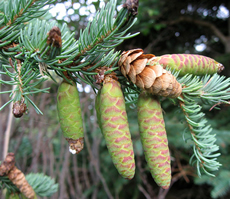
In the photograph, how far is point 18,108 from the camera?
34 cm

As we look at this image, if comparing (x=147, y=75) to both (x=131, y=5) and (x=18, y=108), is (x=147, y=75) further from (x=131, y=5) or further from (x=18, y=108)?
(x=18, y=108)

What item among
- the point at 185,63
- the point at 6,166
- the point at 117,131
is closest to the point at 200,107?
the point at 185,63

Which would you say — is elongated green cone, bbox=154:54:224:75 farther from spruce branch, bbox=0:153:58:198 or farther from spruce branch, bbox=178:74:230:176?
spruce branch, bbox=0:153:58:198

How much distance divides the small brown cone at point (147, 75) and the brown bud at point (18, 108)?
20 cm

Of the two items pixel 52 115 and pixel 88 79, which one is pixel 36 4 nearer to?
pixel 88 79

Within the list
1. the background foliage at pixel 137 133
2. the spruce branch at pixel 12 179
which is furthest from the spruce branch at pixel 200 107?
the background foliage at pixel 137 133

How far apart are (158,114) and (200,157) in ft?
0.55

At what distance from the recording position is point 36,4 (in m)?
0.44

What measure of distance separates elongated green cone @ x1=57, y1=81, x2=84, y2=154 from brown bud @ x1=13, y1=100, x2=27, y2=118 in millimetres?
70

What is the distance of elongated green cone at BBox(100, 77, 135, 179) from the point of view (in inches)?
14.4

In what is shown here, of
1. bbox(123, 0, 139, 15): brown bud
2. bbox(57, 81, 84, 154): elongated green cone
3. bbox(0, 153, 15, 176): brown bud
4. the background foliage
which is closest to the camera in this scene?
bbox(123, 0, 139, 15): brown bud

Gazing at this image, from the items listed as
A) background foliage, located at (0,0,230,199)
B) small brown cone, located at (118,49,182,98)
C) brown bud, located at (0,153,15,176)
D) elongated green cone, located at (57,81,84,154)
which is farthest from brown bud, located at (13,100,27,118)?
background foliage, located at (0,0,230,199)

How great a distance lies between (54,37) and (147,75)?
0.18 meters

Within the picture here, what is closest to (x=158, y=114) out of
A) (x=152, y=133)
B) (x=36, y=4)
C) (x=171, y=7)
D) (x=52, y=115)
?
(x=152, y=133)
